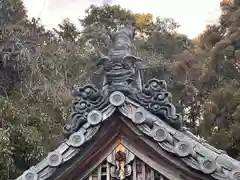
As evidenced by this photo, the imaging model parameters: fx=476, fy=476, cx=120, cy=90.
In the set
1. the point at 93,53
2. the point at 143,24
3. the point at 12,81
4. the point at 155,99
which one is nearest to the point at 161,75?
the point at 93,53

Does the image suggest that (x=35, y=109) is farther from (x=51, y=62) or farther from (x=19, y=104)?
(x=51, y=62)

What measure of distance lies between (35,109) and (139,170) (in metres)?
6.42

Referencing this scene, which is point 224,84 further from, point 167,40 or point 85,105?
point 85,105

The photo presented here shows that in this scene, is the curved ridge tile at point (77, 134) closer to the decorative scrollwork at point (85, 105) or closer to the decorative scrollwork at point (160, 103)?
the decorative scrollwork at point (85, 105)

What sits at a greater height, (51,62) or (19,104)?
(51,62)

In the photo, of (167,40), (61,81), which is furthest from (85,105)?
(167,40)

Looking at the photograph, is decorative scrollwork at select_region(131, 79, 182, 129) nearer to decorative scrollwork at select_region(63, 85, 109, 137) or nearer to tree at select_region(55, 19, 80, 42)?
decorative scrollwork at select_region(63, 85, 109, 137)

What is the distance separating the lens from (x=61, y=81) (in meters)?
10.2

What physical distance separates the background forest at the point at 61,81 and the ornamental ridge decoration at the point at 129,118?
133 inches

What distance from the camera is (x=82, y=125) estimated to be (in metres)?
2.63

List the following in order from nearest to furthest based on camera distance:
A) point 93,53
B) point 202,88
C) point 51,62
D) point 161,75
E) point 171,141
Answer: point 171,141 → point 51,62 → point 202,88 → point 93,53 → point 161,75

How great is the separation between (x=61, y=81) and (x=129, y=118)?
7769 mm

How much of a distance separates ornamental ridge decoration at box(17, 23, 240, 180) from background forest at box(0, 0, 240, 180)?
3373mm

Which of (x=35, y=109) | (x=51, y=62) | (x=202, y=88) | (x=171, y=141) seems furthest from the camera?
(x=202, y=88)
